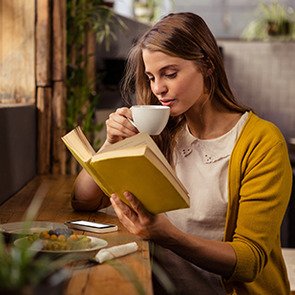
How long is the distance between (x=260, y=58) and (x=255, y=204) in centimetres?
444

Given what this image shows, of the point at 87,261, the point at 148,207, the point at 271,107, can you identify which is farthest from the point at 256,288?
the point at 271,107

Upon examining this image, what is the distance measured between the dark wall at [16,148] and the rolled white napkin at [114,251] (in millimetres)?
927

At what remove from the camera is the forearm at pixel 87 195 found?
223 cm

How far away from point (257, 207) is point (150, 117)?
357mm

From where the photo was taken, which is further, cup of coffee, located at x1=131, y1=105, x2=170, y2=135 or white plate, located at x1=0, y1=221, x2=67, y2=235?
cup of coffee, located at x1=131, y1=105, x2=170, y2=135

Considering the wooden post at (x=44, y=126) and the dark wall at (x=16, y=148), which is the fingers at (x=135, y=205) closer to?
the dark wall at (x=16, y=148)

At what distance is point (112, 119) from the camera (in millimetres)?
2070

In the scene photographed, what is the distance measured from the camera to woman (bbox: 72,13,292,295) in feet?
6.44

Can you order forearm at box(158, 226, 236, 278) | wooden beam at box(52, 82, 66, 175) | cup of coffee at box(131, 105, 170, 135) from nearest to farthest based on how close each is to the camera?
forearm at box(158, 226, 236, 278)
cup of coffee at box(131, 105, 170, 135)
wooden beam at box(52, 82, 66, 175)

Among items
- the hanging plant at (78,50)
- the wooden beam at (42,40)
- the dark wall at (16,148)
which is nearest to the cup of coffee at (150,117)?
the dark wall at (16,148)

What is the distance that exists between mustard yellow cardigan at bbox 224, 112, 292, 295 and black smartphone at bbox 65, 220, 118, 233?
0.31 meters

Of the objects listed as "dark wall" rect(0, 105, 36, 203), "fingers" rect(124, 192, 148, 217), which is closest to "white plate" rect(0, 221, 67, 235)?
"fingers" rect(124, 192, 148, 217)

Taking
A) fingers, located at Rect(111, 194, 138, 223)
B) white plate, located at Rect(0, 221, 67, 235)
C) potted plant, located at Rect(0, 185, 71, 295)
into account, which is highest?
potted plant, located at Rect(0, 185, 71, 295)

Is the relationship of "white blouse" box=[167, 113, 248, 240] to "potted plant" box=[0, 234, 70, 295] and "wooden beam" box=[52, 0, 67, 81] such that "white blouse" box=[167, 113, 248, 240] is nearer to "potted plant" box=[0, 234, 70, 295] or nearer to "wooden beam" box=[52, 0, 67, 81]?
"potted plant" box=[0, 234, 70, 295]
